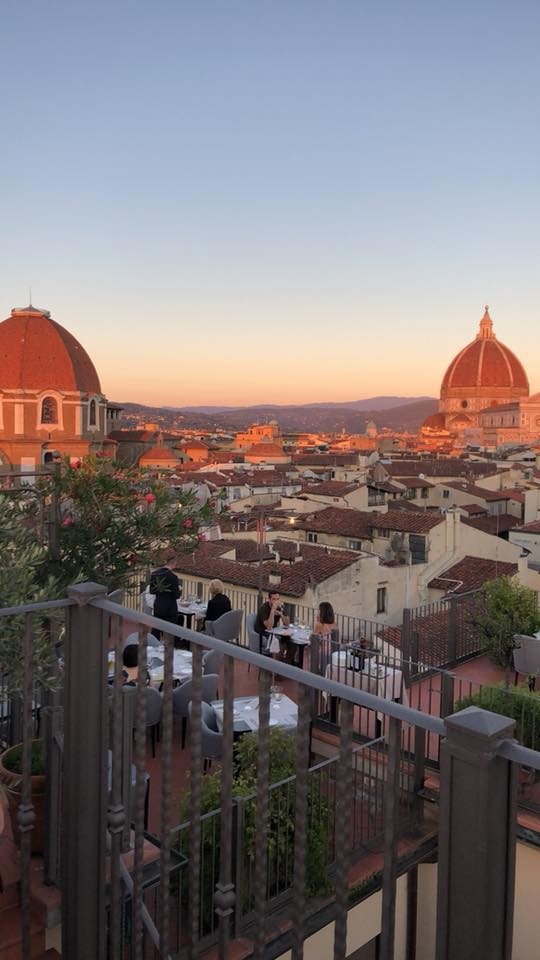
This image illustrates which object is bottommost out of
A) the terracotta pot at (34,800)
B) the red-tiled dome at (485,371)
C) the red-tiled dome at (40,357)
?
the terracotta pot at (34,800)

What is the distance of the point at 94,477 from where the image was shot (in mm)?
5859

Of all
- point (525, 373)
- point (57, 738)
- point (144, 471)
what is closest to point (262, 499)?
point (144, 471)

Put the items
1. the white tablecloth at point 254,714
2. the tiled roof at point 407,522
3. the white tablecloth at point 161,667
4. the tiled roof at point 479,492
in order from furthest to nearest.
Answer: the tiled roof at point 479,492 → the tiled roof at point 407,522 → the white tablecloth at point 161,667 → the white tablecloth at point 254,714

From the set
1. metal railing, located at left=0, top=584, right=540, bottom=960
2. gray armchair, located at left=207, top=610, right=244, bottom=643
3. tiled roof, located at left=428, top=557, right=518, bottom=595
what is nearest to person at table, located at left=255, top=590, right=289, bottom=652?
gray armchair, located at left=207, top=610, right=244, bottom=643

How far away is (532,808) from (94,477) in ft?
15.2

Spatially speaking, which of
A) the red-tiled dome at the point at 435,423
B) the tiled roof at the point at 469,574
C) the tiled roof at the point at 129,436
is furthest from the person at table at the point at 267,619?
the red-tiled dome at the point at 435,423

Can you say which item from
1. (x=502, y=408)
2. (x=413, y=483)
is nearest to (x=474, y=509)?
(x=413, y=483)

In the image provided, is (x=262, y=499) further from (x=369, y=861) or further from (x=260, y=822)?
(x=260, y=822)

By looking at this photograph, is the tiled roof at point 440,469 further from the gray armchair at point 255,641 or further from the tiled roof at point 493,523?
the gray armchair at point 255,641

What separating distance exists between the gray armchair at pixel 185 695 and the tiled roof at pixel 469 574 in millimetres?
14235

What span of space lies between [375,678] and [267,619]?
2134 mm

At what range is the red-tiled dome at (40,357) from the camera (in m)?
57.6

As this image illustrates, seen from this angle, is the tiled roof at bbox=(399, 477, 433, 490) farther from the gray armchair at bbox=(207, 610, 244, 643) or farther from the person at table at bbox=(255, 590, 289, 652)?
the gray armchair at bbox=(207, 610, 244, 643)

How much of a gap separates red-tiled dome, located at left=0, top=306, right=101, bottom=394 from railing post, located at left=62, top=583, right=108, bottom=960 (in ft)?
190
